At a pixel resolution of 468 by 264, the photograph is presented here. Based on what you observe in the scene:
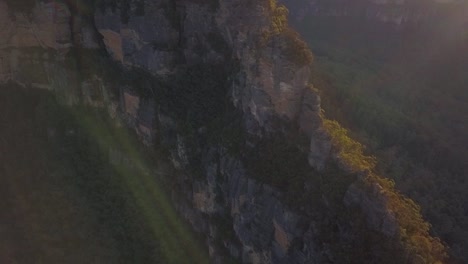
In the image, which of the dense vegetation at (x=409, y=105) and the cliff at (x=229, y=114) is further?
the dense vegetation at (x=409, y=105)

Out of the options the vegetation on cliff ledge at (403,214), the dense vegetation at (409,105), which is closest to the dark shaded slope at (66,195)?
the vegetation on cliff ledge at (403,214)

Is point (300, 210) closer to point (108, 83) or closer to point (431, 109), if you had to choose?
point (108, 83)

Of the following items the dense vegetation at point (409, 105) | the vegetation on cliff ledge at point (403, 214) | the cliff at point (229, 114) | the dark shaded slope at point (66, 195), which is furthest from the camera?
the dense vegetation at point (409, 105)

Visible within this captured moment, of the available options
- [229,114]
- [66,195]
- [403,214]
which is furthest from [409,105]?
[66,195]

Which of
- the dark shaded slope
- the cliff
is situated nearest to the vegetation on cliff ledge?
the cliff

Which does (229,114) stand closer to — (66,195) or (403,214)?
(403,214)

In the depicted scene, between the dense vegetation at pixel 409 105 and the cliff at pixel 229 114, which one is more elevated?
the cliff at pixel 229 114

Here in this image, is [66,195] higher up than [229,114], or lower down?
lower down

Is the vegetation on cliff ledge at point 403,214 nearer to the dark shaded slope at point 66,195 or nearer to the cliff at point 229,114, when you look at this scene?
the cliff at point 229,114

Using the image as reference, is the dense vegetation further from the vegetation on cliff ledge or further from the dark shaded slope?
the dark shaded slope
